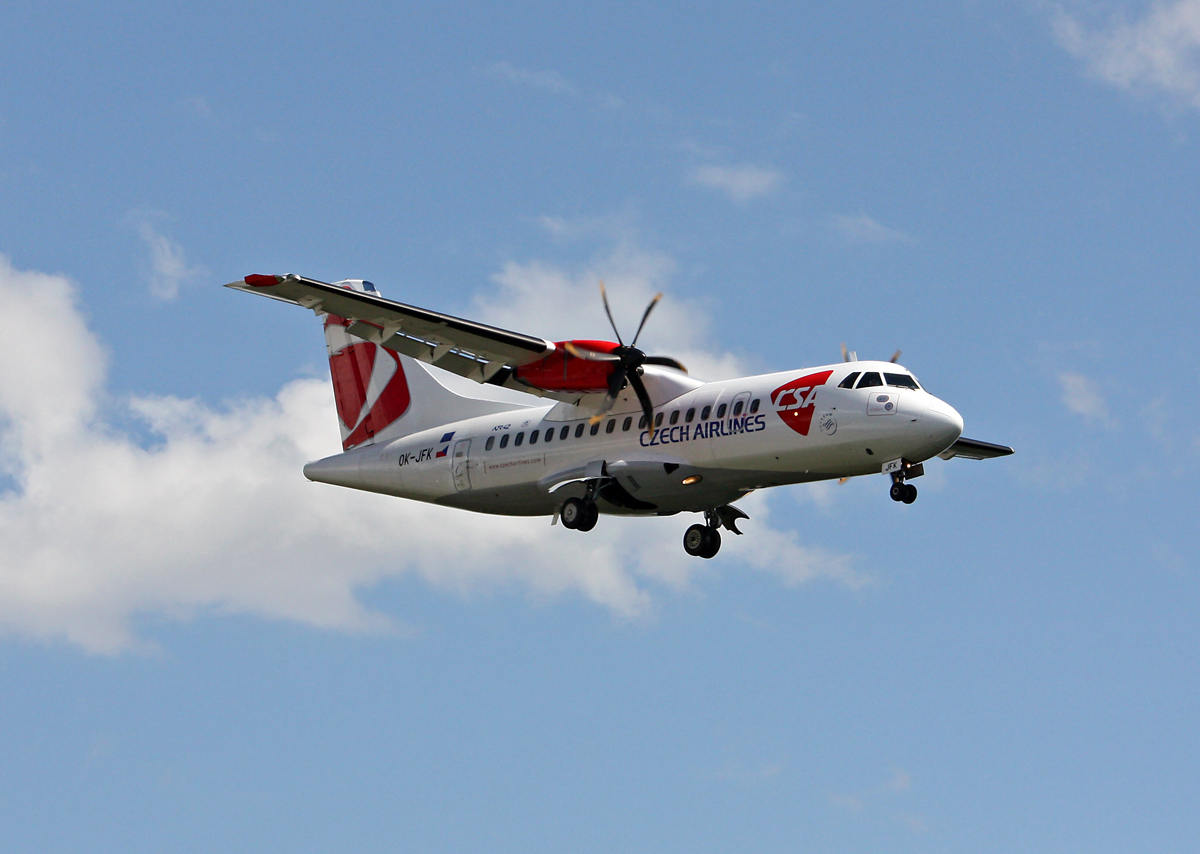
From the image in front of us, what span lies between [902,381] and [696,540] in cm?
630

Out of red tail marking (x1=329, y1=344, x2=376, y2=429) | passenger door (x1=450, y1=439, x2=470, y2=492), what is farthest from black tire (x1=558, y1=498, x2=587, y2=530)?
red tail marking (x1=329, y1=344, x2=376, y2=429)

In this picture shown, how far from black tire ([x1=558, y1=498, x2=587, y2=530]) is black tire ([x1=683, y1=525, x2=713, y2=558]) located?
3.20 meters

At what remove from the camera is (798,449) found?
24531 mm

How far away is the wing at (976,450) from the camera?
98.2 ft

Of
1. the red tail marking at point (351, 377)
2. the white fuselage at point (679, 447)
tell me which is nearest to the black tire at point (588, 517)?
the white fuselage at point (679, 447)

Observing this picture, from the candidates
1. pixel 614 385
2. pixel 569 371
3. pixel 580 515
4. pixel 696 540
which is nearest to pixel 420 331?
pixel 569 371

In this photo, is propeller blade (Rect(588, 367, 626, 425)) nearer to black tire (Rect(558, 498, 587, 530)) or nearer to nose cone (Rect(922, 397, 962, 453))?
black tire (Rect(558, 498, 587, 530))

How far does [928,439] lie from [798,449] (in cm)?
222

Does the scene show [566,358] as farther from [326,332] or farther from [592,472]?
[326,332]

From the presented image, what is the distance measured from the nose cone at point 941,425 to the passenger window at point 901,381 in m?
0.59

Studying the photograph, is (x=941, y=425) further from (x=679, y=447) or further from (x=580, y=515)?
(x=580, y=515)

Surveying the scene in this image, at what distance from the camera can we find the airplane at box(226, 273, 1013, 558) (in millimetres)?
24203

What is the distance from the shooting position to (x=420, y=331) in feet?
88.4

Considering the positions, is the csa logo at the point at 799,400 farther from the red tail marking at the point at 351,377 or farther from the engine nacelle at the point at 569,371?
the red tail marking at the point at 351,377
